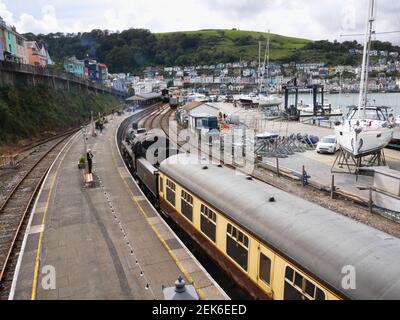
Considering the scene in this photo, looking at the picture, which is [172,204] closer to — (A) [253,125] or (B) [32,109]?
(B) [32,109]

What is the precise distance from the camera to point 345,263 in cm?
655

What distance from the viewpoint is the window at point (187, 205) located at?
13023 mm

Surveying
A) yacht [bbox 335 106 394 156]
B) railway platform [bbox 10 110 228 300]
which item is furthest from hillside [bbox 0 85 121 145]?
yacht [bbox 335 106 394 156]

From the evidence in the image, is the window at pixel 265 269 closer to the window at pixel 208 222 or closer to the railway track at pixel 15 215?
the window at pixel 208 222

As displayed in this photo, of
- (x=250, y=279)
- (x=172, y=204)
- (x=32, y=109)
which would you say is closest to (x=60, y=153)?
(x=32, y=109)

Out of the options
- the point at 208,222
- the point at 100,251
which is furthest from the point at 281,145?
the point at 100,251

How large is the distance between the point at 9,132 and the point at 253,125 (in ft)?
105

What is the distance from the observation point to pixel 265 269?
853cm

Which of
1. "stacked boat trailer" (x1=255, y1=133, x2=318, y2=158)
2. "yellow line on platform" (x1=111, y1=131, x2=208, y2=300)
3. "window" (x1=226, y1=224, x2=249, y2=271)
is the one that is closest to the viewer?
"window" (x1=226, y1=224, x2=249, y2=271)

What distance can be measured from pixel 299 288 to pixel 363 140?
2042 centimetres

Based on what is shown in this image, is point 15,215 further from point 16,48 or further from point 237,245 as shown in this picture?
point 16,48

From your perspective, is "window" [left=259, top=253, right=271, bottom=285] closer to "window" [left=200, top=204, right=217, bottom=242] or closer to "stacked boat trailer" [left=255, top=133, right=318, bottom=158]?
"window" [left=200, top=204, right=217, bottom=242]

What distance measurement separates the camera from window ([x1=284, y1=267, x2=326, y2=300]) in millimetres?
6826

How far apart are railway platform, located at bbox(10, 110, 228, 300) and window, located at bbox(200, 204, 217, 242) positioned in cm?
103
